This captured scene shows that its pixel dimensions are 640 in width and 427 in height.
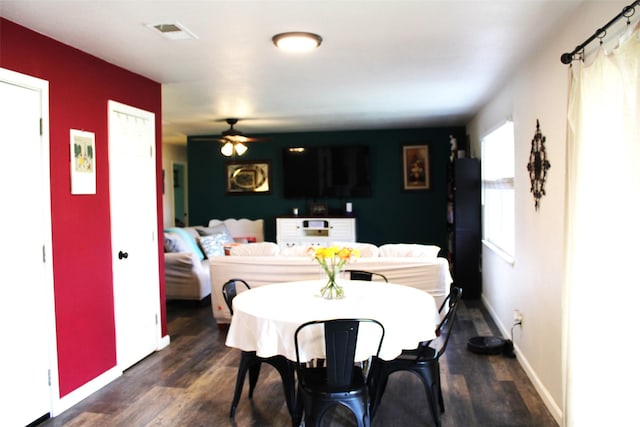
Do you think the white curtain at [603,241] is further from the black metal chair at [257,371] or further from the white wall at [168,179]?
the white wall at [168,179]

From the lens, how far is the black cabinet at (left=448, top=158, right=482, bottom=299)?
242 inches

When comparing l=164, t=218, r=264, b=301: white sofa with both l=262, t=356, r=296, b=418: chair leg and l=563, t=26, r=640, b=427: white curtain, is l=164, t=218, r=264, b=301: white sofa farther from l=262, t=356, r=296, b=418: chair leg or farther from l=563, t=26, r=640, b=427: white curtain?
l=563, t=26, r=640, b=427: white curtain

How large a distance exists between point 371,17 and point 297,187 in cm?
595

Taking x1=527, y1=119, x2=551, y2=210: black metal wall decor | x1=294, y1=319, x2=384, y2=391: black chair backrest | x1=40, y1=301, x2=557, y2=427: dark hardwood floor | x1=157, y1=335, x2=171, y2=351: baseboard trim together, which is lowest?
x1=40, y1=301, x2=557, y2=427: dark hardwood floor

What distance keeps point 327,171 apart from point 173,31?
5.63 metres

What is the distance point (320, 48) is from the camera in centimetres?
345

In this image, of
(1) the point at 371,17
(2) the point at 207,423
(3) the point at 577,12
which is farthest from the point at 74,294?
(3) the point at 577,12

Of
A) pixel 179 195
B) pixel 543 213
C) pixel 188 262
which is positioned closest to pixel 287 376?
pixel 543 213

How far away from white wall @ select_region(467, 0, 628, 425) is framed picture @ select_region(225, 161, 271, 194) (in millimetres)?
5077

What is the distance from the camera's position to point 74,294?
3.38 meters

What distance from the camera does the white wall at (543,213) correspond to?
290cm

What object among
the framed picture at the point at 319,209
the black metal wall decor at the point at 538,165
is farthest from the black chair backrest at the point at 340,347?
the framed picture at the point at 319,209

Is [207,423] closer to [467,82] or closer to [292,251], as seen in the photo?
[292,251]

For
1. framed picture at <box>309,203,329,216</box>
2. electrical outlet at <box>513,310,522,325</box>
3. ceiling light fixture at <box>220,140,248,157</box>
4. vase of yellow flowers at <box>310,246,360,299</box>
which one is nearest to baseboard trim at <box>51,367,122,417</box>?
vase of yellow flowers at <box>310,246,360,299</box>
